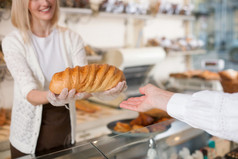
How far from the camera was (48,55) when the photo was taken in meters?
1.20

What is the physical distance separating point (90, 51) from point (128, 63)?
457 mm

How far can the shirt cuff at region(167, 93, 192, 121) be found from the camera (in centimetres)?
70

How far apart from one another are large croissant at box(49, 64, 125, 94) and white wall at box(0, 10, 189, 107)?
1.38 meters

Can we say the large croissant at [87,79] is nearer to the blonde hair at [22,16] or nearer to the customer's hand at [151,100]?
the customer's hand at [151,100]

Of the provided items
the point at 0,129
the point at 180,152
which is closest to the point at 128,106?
the point at 180,152

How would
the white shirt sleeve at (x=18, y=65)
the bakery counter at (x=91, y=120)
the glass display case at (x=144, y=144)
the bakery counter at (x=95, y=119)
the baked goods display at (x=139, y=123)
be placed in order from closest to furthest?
the glass display case at (x=144, y=144)
the white shirt sleeve at (x=18, y=65)
the baked goods display at (x=139, y=123)
the bakery counter at (x=91, y=120)
the bakery counter at (x=95, y=119)

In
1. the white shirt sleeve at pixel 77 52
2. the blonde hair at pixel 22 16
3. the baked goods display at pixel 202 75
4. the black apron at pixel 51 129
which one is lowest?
the baked goods display at pixel 202 75

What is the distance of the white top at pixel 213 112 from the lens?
2.04 ft

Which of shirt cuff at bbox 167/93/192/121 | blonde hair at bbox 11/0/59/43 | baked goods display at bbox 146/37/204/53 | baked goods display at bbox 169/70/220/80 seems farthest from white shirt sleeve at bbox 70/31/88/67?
baked goods display at bbox 169/70/220/80

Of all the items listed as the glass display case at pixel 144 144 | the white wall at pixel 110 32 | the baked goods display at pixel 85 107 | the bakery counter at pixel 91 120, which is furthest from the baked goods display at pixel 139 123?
the white wall at pixel 110 32

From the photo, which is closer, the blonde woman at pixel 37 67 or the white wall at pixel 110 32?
the blonde woman at pixel 37 67

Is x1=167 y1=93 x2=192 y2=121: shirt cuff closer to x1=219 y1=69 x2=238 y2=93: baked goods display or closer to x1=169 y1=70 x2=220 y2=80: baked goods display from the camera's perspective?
x1=219 y1=69 x2=238 y2=93: baked goods display

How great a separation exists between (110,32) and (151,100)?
2.24 meters

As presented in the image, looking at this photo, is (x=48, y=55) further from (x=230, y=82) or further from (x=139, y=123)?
(x=230, y=82)
